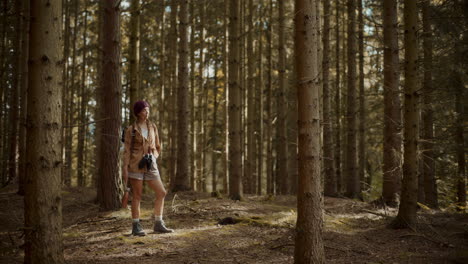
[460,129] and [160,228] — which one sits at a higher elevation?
[460,129]

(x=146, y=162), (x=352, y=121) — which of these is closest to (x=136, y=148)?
(x=146, y=162)

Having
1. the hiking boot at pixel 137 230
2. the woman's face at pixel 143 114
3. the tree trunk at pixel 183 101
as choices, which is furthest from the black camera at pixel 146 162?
the tree trunk at pixel 183 101

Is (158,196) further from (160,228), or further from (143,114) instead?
(143,114)

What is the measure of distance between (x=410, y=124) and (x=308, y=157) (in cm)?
369

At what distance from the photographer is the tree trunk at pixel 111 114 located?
8.43 m

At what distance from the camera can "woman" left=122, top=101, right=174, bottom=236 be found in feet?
20.7

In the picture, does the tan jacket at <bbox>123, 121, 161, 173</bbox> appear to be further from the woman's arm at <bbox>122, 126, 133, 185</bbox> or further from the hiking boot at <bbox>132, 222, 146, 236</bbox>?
the hiking boot at <bbox>132, 222, 146, 236</bbox>

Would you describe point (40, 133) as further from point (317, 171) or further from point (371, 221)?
point (371, 221)

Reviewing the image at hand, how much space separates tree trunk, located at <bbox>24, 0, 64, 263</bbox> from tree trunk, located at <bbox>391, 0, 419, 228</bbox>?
6.10m

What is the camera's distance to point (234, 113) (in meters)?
10.1

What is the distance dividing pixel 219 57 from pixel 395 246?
50.6 feet

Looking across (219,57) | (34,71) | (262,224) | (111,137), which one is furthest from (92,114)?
(34,71)

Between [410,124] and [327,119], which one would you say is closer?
[410,124]

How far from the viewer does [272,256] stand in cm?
546
